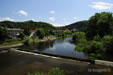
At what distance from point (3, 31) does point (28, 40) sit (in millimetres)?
9239

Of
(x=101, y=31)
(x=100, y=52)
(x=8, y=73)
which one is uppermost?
(x=101, y=31)

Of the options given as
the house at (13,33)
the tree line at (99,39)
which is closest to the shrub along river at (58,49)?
the tree line at (99,39)

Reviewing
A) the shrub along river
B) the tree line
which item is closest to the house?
the shrub along river

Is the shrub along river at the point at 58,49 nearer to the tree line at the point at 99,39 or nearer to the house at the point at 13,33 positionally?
the tree line at the point at 99,39

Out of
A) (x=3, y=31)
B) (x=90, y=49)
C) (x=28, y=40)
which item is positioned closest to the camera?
(x=90, y=49)

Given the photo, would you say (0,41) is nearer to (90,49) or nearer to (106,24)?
(90,49)

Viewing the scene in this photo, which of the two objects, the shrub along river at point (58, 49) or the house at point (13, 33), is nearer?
the shrub along river at point (58, 49)

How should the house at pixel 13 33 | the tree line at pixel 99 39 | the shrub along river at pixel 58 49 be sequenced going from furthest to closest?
1. the house at pixel 13 33
2. the shrub along river at pixel 58 49
3. the tree line at pixel 99 39

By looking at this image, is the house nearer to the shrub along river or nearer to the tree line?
the shrub along river

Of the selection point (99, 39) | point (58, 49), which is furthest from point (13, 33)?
point (99, 39)

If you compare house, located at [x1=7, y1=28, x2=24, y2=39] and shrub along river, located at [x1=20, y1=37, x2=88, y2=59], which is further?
house, located at [x1=7, y1=28, x2=24, y2=39]

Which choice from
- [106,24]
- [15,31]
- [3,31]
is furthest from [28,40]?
[106,24]

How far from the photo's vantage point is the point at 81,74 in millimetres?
10094

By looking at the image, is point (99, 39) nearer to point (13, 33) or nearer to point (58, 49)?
point (58, 49)
